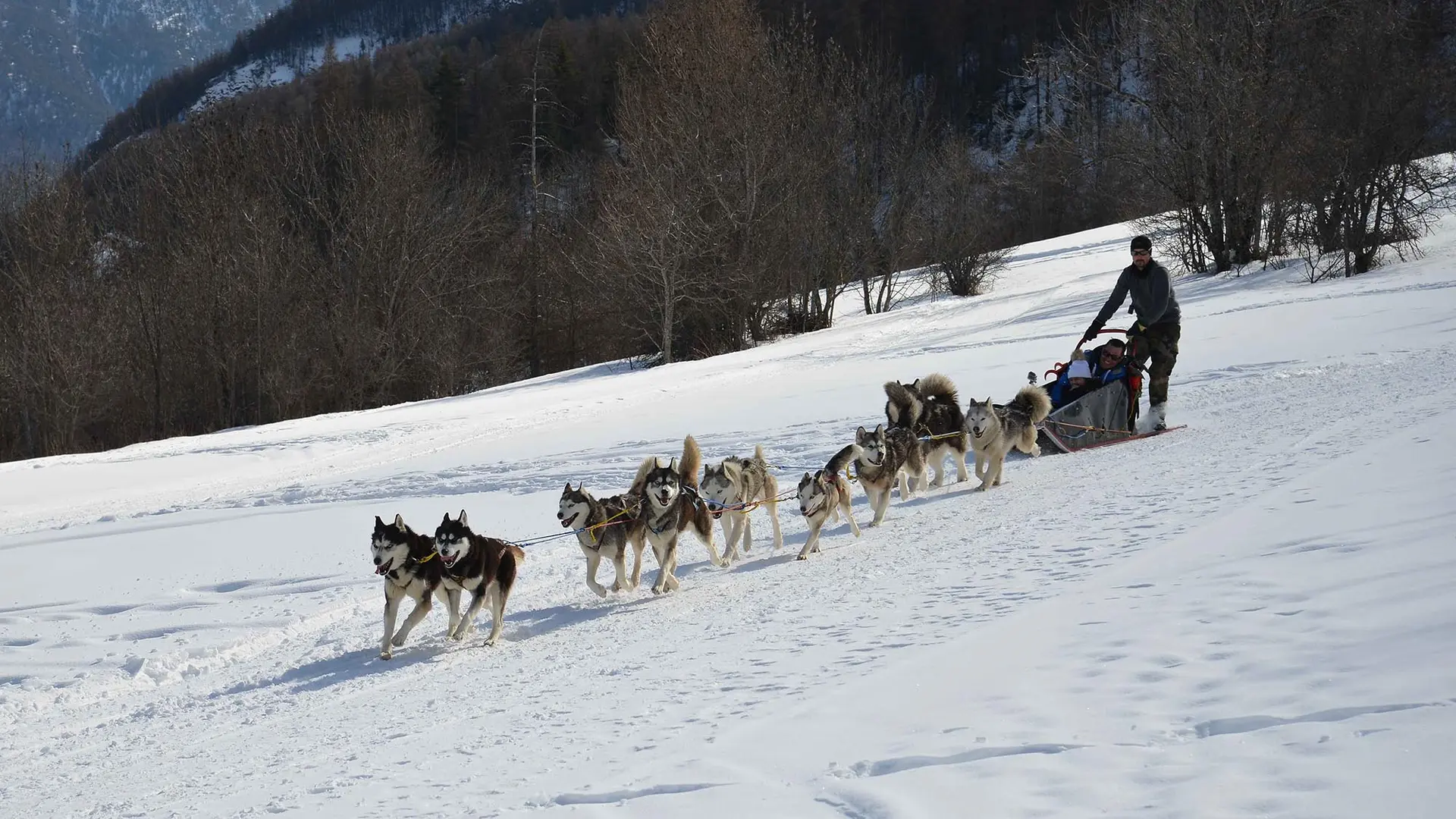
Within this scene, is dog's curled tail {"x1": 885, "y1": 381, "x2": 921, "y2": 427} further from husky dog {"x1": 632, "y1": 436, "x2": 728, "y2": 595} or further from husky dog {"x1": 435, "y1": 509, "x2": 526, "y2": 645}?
husky dog {"x1": 435, "y1": 509, "x2": 526, "y2": 645}

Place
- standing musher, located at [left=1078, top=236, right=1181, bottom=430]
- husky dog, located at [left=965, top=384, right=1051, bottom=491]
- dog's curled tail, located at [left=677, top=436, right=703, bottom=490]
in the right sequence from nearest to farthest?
→ dog's curled tail, located at [left=677, top=436, right=703, bottom=490], husky dog, located at [left=965, top=384, right=1051, bottom=491], standing musher, located at [left=1078, top=236, right=1181, bottom=430]

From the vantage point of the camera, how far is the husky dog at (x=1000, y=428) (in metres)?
9.23

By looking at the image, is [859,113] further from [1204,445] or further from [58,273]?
[1204,445]

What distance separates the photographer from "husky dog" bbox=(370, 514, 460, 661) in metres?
6.36

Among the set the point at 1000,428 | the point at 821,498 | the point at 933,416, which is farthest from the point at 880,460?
the point at 1000,428

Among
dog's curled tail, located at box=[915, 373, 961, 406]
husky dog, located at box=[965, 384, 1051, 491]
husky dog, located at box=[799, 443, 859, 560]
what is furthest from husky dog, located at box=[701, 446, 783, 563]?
dog's curled tail, located at box=[915, 373, 961, 406]

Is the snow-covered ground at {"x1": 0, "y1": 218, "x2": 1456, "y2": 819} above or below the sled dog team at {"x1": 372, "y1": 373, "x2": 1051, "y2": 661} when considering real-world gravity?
below

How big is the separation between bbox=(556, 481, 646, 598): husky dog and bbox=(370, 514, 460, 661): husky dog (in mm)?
830

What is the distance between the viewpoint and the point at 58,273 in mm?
29781

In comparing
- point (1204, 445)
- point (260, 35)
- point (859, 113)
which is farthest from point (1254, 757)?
point (260, 35)

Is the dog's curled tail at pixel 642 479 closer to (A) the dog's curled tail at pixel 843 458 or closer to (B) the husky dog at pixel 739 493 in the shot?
(B) the husky dog at pixel 739 493

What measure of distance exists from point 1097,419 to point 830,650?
6389mm

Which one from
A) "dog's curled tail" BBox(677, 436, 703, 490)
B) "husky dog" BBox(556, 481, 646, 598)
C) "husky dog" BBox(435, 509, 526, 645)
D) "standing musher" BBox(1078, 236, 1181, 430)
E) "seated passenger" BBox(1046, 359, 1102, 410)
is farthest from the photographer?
"seated passenger" BBox(1046, 359, 1102, 410)

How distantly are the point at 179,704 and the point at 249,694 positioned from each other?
1.24ft
